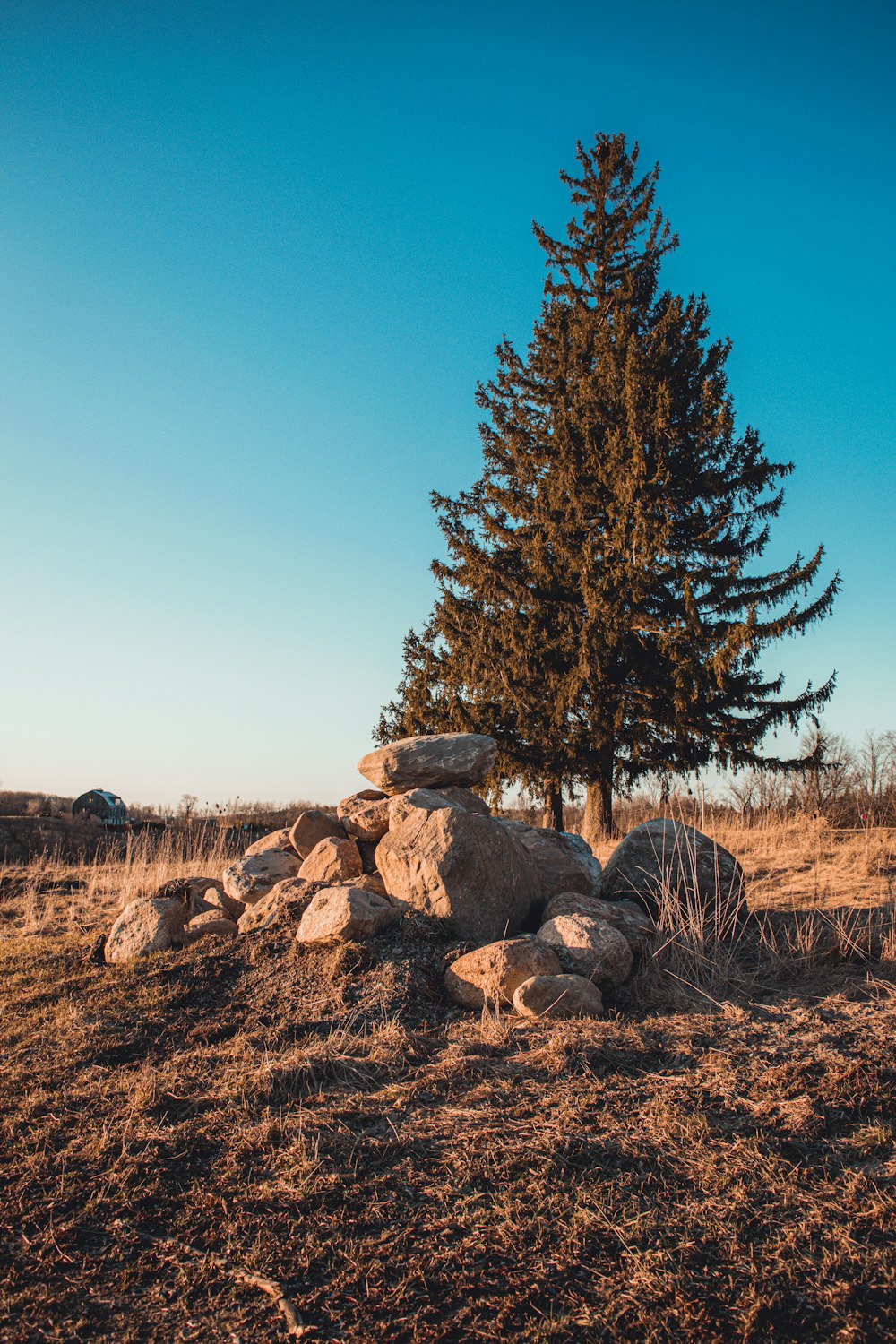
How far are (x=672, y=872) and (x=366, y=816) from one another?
2.83 meters

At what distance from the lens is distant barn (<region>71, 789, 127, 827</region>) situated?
21.2 metres

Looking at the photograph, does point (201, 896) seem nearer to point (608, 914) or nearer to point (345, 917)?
point (345, 917)

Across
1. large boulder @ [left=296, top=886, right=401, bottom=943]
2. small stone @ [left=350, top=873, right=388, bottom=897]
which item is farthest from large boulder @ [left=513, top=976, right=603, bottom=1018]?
small stone @ [left=350, top=873, right=388, bottom=897]

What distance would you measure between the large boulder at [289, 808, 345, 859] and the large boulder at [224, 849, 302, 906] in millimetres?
166

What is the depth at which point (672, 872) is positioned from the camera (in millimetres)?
7066

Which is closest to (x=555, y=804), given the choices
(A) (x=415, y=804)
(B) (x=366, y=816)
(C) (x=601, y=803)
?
(C) (x=601, y=803)

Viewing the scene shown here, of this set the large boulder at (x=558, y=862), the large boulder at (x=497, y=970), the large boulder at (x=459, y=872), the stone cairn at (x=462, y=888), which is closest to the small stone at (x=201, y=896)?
the stone cairn at (x=462, y=888)

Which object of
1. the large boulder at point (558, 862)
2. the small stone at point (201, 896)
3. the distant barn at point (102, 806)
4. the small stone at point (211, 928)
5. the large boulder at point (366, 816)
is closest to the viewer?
the small stone at point (211, 928)

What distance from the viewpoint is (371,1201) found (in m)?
2.74

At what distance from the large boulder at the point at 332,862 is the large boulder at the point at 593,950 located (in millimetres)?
1945

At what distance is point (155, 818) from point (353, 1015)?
2025 centimetres

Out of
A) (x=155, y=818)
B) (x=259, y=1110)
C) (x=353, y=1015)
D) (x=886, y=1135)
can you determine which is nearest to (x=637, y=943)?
(x=353, y=1015)

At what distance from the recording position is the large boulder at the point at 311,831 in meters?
7.60

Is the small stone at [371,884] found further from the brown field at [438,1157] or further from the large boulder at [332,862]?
the brown field at [438,1157]
